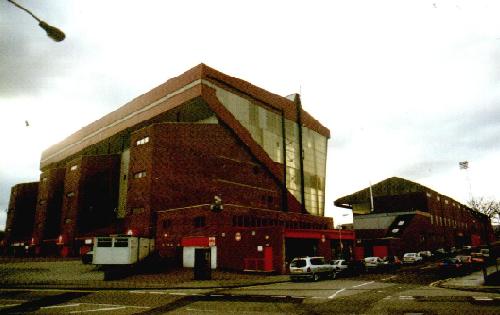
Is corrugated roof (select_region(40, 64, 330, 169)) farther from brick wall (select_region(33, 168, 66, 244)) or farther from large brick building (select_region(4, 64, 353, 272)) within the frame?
brick wall (select_region(33, 168, 66, 244))

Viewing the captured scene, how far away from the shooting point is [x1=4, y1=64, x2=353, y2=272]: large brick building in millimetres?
38000

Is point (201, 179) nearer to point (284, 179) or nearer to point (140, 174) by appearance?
point (140, 174)

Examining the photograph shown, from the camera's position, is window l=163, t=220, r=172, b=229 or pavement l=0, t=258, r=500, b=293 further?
window l=163, t=220, r=172, b=229

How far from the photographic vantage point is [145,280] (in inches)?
1067

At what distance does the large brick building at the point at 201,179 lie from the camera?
3800cm

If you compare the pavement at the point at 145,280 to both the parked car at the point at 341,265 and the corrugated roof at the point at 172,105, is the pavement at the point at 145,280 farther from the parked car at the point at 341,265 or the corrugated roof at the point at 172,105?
the corrugated roof at the point at 172,105

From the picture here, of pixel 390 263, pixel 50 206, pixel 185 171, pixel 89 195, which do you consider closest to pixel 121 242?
pixel 185 171

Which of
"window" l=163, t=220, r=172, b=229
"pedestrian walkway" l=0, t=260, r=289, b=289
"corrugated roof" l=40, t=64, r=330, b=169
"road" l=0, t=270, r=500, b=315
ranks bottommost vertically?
"pedestrian walkway" l=0, t=260, r=289, b=289

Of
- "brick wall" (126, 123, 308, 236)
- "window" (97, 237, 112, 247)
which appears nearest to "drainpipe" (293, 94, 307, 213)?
"brick wall" (126, 123, 308, 236)

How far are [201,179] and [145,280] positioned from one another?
22101 mm

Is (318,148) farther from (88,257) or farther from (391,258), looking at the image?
(88,257)

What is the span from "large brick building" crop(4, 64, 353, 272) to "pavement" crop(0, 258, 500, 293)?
16.8 ft

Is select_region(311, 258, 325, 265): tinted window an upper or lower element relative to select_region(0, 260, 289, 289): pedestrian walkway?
upper

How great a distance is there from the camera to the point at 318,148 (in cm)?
7512
